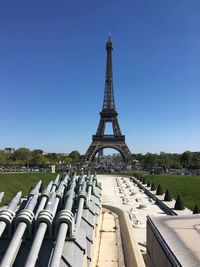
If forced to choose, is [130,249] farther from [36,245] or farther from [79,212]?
[36,245]

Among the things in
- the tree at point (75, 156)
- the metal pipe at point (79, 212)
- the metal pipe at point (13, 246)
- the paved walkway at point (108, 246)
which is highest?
the tree at point (75, 156)

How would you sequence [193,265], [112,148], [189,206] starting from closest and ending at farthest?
[193,265] → [189,206] → [112,148]

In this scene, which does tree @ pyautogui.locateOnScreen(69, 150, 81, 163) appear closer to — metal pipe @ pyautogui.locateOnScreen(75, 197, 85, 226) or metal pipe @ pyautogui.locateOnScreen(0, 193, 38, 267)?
metal pipe @ pyautogui.locateOnScreen(75, 197, 85, 226)

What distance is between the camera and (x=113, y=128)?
8600 centimetres

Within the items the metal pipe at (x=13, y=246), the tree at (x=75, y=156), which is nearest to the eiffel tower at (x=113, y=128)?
the tree at (x=75, y=156)

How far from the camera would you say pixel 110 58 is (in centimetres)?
8556

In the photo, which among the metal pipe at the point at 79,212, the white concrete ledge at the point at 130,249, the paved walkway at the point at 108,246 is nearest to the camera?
the metal pipe at the point at 79,212

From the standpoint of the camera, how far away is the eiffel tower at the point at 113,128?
83562 mm

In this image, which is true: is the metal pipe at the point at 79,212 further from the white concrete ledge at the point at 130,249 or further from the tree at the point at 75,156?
the tree at the point at 75,156

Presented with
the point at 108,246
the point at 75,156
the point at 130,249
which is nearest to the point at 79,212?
the point at 130,249

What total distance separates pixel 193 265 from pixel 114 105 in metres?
81.9

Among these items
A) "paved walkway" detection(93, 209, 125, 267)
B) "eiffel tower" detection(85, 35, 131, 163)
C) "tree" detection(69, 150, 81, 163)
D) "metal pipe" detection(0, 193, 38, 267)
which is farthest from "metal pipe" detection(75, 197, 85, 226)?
"tree" detection(69, 150, 81, 163)

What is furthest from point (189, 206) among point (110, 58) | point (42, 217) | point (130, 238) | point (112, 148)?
point (110, 58)

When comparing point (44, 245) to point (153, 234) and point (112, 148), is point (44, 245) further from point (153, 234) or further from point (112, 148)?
point (112, 148)
